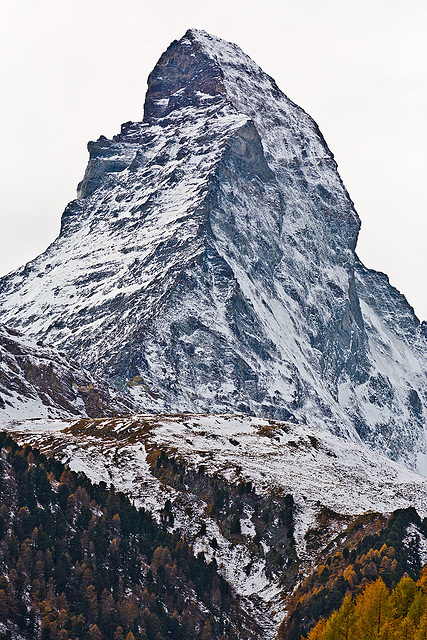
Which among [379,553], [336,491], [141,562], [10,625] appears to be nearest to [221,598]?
[141,562]

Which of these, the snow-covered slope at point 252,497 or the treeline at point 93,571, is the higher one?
the snow-covered slope at point 252,497

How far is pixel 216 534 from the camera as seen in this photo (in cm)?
15862

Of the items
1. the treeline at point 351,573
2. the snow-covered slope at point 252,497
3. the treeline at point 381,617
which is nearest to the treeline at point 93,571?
the snow-covered slope at point 252,497

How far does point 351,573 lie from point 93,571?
37.6m

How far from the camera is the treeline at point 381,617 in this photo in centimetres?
9506

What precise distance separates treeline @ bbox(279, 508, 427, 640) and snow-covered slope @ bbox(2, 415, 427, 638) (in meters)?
4.80

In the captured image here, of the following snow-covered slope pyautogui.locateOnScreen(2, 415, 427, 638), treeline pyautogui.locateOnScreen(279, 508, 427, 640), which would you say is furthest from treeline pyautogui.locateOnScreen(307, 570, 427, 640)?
snow-covered slope pyautogui.locateOnScreen(2, 415, 427, 638)

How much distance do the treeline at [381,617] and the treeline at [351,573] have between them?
17.7 m

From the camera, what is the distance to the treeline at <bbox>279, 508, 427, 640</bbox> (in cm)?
12769

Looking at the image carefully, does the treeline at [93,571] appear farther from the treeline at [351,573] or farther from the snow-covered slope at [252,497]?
the treeline at [351,573]

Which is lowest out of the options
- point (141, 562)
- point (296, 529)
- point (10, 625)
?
point (10, 625)

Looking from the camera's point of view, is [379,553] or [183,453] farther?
[183,453]

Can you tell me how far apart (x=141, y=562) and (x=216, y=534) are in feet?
57.4

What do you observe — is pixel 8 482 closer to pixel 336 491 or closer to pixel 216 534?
pixel 216 534
